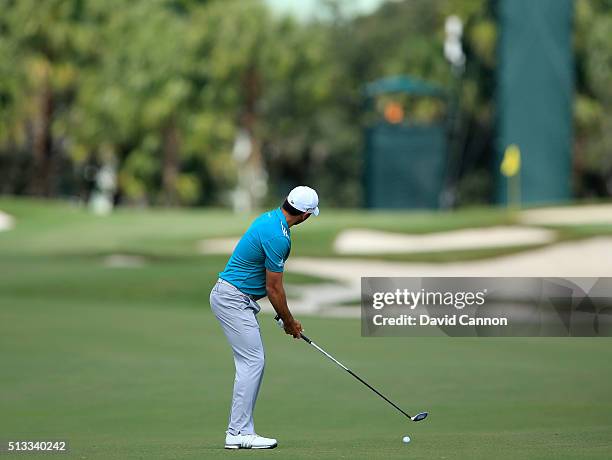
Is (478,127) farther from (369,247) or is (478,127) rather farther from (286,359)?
(286,359)

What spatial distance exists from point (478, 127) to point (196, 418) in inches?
2146

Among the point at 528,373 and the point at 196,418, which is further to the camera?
the point at 528,373

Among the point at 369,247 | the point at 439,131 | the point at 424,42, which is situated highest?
the point at 424,42

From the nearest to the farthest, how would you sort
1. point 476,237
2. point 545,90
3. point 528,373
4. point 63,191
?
point 528,373 → point 476,237 → point 545,90 → point 63,191

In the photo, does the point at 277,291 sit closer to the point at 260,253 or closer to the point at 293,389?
the point at 260,253

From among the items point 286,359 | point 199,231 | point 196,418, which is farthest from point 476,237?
point 196,418

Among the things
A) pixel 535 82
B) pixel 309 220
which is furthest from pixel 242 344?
pixel 535 82

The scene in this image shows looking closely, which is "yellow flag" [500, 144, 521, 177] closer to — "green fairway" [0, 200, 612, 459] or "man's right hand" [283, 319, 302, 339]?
"green fairway" [0, 200, 612, 459]

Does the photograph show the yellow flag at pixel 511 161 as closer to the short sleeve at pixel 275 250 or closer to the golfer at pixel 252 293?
the golfer at pixel 252 293

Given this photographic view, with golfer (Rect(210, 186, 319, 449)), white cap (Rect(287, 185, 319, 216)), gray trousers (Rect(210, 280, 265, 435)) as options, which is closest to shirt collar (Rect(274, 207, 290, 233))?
golfer (Rect(210, 186, 319, 449))

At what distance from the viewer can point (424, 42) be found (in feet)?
210

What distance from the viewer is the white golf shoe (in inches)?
368

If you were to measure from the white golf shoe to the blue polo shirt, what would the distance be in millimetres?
1000

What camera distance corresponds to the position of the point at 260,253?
9.48 meters
